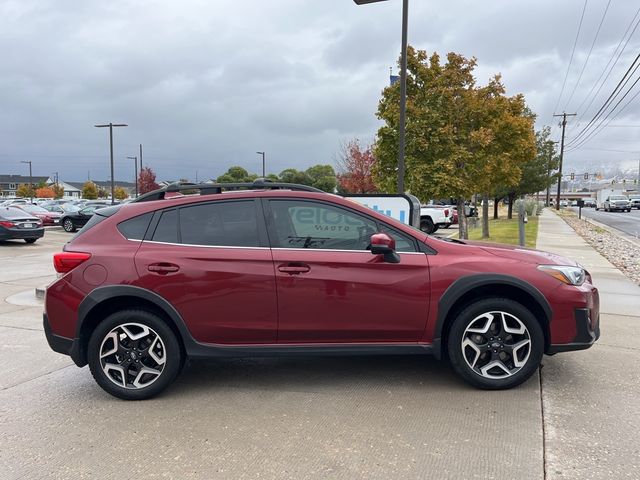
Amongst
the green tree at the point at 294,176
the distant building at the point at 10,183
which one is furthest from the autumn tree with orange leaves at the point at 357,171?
the distant building at the point at 10,183

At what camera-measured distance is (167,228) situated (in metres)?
4.15

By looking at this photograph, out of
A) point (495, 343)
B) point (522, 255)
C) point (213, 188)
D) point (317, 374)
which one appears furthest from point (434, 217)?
point (213, 188)

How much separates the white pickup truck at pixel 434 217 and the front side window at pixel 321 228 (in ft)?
64.3

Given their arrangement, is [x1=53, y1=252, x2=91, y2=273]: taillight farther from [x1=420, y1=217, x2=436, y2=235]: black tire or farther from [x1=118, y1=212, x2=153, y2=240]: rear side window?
[x1=420, y1=217, x2=436, y2=235]: black tire

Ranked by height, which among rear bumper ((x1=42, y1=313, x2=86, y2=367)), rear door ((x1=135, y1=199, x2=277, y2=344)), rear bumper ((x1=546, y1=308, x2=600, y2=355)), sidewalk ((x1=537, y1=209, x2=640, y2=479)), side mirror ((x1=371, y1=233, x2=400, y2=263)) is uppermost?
side mirror ((x1=371, y1=233, x2=400, y2=263))

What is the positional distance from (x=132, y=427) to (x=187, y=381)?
88 cm

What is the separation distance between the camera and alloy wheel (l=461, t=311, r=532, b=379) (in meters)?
4.02

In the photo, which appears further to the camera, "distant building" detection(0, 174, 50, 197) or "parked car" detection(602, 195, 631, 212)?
"distant building" detection(0, 174, 50, 197)

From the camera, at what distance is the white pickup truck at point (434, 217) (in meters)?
23.2

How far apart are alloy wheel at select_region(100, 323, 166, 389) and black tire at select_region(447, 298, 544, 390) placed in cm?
233

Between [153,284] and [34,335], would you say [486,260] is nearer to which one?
[153,284]

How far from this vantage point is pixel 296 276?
394 centimetres

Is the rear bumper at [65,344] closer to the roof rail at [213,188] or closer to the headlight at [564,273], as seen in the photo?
the roof rail at [213,188]

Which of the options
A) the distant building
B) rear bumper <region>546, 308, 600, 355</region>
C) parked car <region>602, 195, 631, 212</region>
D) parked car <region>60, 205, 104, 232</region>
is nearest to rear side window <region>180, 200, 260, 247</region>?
rear bumper <region>546, 308, 600, 355</region>
